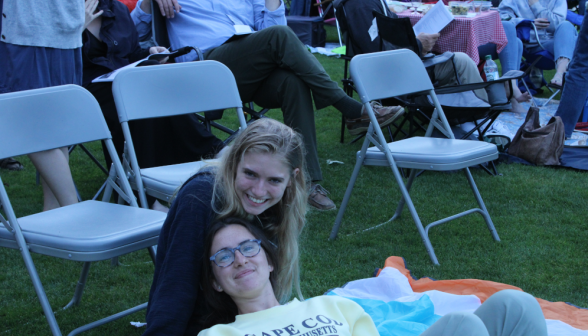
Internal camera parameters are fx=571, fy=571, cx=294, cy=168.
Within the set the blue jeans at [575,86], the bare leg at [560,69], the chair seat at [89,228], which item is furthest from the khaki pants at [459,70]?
the chair seat at [89,228]

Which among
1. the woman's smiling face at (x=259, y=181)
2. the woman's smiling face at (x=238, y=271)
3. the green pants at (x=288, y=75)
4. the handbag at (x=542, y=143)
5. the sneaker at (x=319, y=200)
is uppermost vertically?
the woman's smiling face at (x=259, y=181)

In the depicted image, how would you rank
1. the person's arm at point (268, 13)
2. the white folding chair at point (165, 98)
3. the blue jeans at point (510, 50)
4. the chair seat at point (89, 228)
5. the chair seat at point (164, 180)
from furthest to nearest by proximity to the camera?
the blue jeans at point (510, 50), the person's arm at point (268, 13), the white folding chair at point (165, 98), the chair seat at point (164, 180), the chair seat at point (89, 228)

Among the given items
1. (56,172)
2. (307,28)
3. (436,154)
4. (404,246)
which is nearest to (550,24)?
(307,28)

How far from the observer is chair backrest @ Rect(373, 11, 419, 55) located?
14.7 feet

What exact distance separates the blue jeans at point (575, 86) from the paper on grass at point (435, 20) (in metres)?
1.14

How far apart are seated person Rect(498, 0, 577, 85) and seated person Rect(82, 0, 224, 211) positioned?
4.47m

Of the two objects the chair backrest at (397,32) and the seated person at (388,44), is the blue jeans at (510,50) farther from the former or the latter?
the chair backrest at (397,32)

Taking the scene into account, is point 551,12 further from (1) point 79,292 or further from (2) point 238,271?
(2) point 238,271

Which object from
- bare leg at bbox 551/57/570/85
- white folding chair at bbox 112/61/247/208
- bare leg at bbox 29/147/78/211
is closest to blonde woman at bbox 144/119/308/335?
white folding chair at bbox 112/61/247/208

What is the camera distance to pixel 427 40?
4828 mm

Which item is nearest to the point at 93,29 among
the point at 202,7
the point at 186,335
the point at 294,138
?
the point at 202,7

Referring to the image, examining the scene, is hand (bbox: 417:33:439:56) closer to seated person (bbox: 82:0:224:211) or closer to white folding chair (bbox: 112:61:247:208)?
seated person (bbox: 82:0:224:211)

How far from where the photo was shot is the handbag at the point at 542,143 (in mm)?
4598

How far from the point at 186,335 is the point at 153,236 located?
54cm
